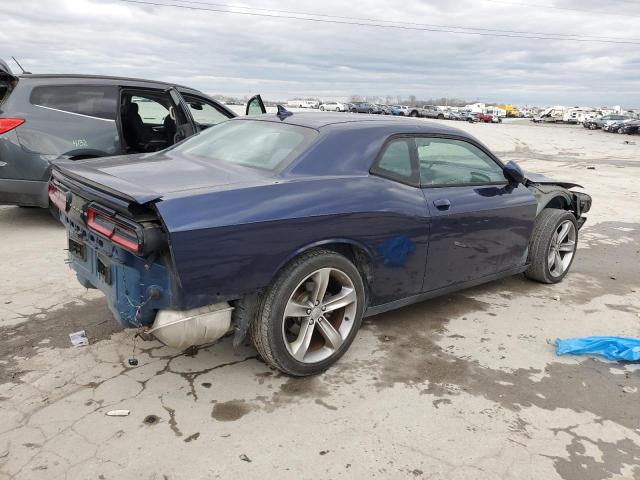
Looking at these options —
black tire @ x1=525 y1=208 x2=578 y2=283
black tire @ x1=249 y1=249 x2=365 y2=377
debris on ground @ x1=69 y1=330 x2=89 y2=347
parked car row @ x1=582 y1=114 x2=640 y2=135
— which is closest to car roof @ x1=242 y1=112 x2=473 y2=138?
black tire @ x1=249 y1=249 x2=365 y2=377

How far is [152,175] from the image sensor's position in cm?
298

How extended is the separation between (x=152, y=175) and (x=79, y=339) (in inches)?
51.7

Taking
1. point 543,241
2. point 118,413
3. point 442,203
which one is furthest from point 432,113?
point 118,413

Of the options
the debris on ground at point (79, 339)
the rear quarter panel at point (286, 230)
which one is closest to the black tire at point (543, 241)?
the rear quarter panel at point (286, 230)

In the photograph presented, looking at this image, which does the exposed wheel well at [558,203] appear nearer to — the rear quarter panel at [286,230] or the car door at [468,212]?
the car door at [468,212]

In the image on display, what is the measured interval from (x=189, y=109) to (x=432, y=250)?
4.53m

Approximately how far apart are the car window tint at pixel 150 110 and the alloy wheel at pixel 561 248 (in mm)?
5113

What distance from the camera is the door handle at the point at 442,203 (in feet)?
11.9

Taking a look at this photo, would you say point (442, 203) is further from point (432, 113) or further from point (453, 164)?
point (432, 113)

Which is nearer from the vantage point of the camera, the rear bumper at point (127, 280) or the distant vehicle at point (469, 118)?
the rear bumper at point (127, 280)

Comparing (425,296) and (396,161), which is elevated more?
(396,161)

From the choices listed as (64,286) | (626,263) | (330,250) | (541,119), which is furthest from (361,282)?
(541,119)

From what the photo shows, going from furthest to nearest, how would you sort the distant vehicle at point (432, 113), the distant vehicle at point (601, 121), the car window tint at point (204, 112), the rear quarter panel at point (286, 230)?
the distant vehicle at point (432, 113), the distant vehicle at point (601, 121), the car window tint at point (204, 112), the rear quarter panel at point (286, 230)

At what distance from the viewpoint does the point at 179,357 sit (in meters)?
3.36
